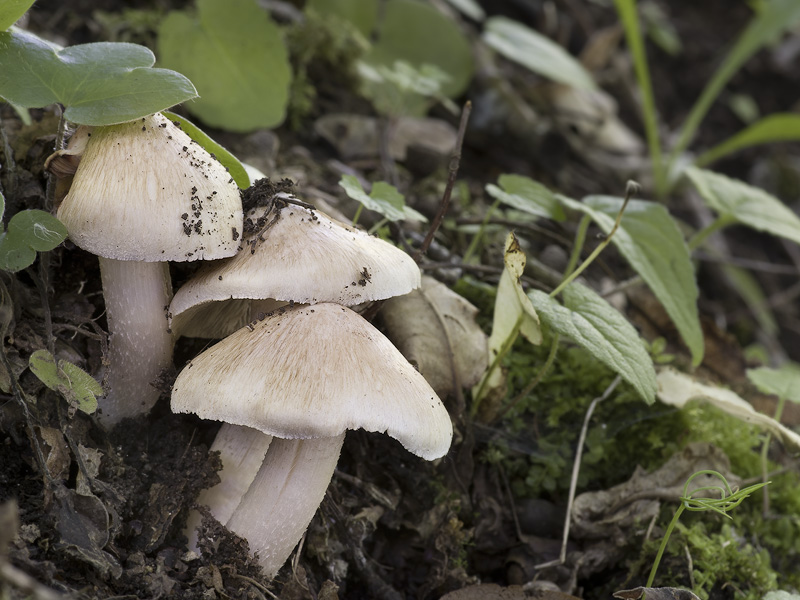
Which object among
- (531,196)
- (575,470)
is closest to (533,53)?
(531,196)

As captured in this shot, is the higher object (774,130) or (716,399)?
(774,130)

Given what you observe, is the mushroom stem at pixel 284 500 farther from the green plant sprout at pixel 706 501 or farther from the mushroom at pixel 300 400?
the green plant sprout at pixel 706 501

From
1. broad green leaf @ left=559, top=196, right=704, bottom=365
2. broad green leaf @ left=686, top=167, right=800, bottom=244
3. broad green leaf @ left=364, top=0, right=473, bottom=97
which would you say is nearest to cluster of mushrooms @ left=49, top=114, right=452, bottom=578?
broad green leaf @ left=559, top=196, right=704, bottom=365

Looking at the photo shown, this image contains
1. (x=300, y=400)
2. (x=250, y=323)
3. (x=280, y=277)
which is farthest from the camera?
(x=250, y=323)

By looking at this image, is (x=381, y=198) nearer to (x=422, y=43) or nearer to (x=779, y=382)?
(x=779, y=382)

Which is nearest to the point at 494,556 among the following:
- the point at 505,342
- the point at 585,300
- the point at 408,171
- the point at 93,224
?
the point at 505,342

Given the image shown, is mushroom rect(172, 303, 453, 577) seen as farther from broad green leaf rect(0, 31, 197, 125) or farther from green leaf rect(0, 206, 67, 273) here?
broad green leaf rect(0, 31, 197, 125)

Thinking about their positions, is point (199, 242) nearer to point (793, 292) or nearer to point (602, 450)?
point (602, 450)
